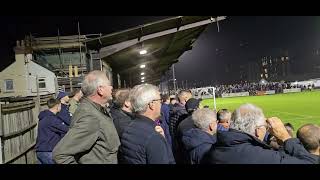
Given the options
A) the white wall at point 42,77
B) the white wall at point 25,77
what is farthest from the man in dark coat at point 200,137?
the white wall at point 42,77

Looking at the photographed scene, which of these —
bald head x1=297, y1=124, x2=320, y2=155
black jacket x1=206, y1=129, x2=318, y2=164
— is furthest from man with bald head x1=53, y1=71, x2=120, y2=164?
bald head x1=297, y1=124, x2=320, y2=155

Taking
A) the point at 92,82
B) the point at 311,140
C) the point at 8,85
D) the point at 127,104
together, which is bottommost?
the point at 311,140

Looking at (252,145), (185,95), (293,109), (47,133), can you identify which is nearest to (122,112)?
(47,133)

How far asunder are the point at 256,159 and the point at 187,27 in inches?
315

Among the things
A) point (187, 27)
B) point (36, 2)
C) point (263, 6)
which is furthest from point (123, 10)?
point (187, 27)

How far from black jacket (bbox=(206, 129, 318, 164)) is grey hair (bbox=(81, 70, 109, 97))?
1.04 metres

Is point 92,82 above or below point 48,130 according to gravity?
above

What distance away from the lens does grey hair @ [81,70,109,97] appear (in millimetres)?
3338

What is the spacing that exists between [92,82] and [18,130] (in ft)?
13.6

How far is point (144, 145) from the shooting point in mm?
2963

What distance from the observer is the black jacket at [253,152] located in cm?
276

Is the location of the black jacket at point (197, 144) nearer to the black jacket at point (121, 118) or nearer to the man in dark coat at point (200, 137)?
the man in dark coat at point (200, 137)

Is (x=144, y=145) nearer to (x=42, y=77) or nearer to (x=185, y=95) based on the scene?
(x=185, y=95)
